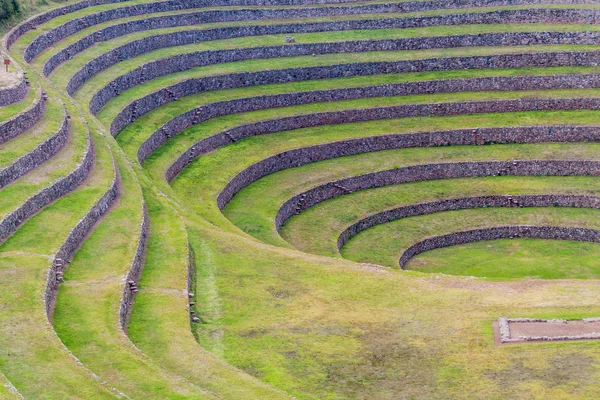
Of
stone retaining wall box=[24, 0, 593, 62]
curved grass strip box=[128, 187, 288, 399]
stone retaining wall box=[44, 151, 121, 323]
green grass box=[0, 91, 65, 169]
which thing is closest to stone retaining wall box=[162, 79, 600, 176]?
green grass box=[0, 91, 65, 169]

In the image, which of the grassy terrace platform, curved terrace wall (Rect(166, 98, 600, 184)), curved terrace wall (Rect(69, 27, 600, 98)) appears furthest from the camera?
curved terrace wall (Rect(69, 27, 600, 98))

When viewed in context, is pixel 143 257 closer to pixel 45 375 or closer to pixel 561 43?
pixel 45 375

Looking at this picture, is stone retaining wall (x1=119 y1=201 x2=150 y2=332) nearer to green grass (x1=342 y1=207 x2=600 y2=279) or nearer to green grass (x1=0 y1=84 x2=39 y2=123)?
green grass (x1=0 y1=84 x2=39 y2=123)

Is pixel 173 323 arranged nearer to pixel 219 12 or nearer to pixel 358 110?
pixel 358 110

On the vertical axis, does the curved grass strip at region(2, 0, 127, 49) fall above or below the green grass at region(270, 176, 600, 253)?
above

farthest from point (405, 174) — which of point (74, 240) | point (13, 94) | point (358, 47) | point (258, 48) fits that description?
point (74, 240)

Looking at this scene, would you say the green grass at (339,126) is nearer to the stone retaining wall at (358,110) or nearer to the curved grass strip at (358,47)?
the stone retaining wall at (358,110)

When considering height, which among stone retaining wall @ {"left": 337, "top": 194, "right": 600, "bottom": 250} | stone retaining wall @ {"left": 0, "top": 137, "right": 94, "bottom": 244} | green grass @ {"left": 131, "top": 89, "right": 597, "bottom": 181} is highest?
green grass @ {"left": 131, "top": 89, "right": 597, "bottom": 181}
